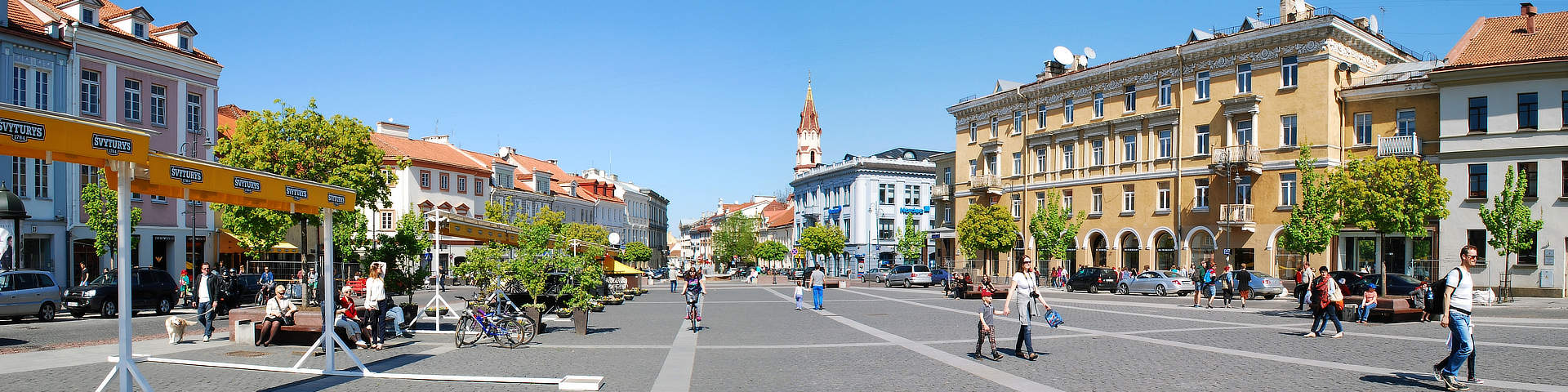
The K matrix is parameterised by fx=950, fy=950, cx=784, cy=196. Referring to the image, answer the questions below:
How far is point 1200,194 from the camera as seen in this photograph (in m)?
46.4

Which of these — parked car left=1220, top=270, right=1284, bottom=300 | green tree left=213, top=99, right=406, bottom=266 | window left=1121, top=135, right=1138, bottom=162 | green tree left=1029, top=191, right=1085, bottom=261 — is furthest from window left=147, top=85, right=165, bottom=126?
window left=1121, top=135, right=1138, bottom=162

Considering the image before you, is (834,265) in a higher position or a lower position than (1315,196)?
lower

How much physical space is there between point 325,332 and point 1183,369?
11.4m

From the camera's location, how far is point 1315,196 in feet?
125

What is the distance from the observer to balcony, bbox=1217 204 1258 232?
143 ft

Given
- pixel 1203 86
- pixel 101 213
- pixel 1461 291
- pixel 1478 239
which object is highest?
pixel 1203 86

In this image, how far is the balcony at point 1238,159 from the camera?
43.2 metres

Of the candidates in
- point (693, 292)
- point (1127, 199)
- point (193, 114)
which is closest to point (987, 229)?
point (1127, 199)

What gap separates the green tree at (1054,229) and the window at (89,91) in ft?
142

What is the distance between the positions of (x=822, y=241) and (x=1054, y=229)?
34964 millimetres

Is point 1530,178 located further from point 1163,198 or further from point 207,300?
point 207,300

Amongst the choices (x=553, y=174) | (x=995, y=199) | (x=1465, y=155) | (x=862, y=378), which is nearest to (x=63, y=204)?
(x=862, y=378)

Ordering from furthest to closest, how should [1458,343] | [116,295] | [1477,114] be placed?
[1477,114]
[116,295]
[1458,343]

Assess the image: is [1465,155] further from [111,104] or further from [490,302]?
[111,104]
